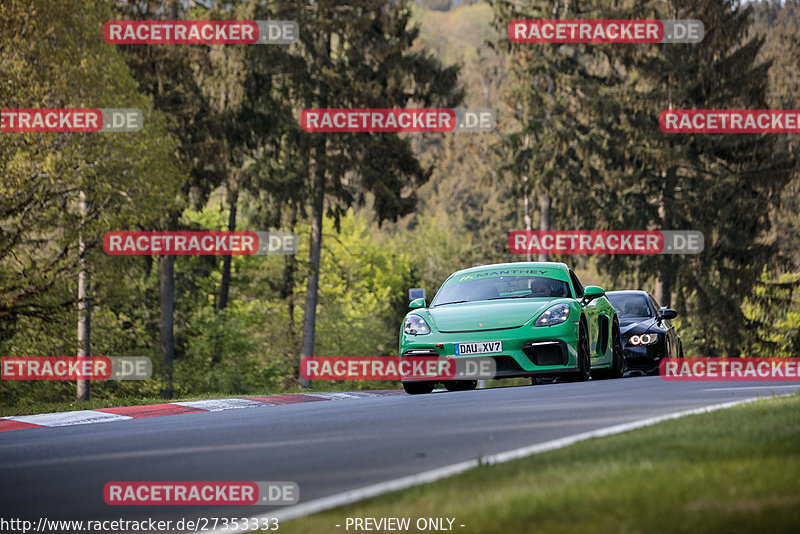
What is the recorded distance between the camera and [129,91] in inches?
1016

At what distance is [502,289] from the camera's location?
14953 mm

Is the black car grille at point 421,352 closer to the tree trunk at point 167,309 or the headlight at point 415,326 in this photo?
the headlight at point 415,326

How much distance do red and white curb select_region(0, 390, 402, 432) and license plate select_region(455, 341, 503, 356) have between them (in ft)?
7.82

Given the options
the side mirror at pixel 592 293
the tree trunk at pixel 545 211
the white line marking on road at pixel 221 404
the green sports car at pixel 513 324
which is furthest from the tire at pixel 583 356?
the tree trunk at pixel 545 211

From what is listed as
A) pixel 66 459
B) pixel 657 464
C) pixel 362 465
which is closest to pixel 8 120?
pixel 66 459

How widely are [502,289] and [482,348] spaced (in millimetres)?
1825

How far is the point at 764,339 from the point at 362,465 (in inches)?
1550

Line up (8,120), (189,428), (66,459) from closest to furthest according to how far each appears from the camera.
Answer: (66,459) → (189,428) → (8,120)

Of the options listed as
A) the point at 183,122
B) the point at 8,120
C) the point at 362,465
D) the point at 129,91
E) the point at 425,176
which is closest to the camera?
the point at 362,465

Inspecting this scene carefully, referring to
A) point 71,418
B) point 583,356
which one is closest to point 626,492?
point 71,418

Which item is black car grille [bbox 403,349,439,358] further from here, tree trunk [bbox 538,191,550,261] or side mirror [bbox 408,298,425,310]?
tree trunk [bbox 538,191,550,261]

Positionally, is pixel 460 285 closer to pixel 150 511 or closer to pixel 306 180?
pixel 150 511

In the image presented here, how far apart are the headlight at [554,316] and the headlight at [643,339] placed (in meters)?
5.66

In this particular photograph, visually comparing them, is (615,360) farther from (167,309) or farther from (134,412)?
(167,309)
